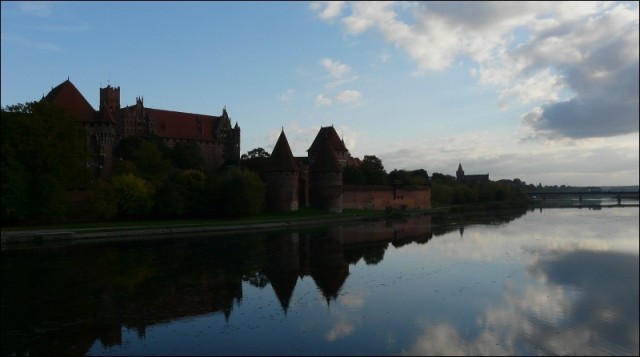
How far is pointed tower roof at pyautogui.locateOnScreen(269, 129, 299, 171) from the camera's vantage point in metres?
45.5

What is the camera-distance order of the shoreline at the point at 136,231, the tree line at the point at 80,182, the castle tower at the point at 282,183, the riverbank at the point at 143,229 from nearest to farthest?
1. the shoreline at the point at 136,231
2. the riverbank at the point at 143,229
3. the tree line at the point at 80,182
4. the castle tower at the point at 282,183

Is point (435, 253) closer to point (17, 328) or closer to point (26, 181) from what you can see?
point (17, 328)

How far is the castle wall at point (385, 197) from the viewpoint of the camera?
5331 cm

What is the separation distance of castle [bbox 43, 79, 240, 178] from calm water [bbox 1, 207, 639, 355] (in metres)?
21.3

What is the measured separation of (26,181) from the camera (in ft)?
101

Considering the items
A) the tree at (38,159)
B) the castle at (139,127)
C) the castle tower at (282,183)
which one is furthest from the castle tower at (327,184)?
the tree at (38,159)

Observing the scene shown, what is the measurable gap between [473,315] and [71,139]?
30.9 meters

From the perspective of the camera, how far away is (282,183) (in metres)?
45.2

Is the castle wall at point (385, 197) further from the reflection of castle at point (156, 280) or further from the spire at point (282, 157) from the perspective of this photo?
the reflection of castle at point (156, 280)

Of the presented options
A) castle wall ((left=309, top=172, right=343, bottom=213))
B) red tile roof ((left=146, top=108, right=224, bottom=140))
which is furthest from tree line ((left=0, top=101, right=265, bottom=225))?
red tile roof ((left=146, top=108, right=224, bottom=140))

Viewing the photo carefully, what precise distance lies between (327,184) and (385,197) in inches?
472

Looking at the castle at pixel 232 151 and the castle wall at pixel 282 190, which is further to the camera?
the castle wall at pixel 282 190

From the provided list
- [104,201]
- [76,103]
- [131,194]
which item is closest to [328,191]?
[131,194]

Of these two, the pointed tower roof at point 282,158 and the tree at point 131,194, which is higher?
the pointed tower roof at point 282,158
